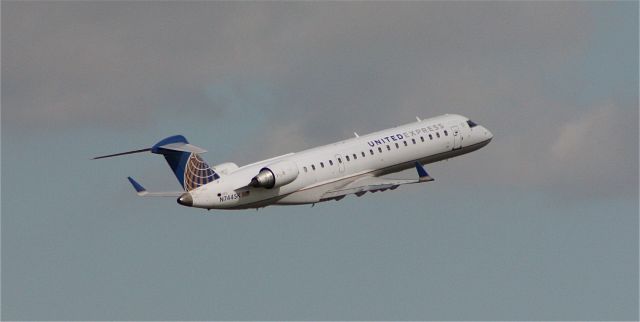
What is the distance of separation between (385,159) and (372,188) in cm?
417

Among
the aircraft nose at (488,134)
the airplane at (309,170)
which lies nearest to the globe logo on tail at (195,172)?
the airplane at (309,170)

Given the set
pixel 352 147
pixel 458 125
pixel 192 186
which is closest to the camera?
pixel 192 186

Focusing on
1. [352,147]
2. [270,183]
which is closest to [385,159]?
[352,147]

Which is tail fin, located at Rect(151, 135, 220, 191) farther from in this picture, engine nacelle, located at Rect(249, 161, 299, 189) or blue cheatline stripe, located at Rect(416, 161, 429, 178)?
blue cheatline stripe, located at Rect(416, 161, 429, 178)

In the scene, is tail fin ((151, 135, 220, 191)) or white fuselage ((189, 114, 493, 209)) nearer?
tail fin ((151, 135, 220, 191))

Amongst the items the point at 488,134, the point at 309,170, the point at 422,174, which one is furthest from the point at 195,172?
the point at 488,134

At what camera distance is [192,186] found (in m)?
77.6

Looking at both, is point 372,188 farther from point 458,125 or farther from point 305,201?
point 458,125

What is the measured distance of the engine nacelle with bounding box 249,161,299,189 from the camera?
77625 millimetres

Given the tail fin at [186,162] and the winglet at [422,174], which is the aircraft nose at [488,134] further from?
the tail fin at [186,162]

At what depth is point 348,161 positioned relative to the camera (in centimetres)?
8225

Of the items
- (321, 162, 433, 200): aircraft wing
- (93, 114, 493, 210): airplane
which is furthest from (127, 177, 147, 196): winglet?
(321, 162, 433, 200): aircraft wing

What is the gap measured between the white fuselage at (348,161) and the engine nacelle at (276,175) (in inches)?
15.9

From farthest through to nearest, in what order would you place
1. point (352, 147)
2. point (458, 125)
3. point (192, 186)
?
point (458, 125) → point (352, 147) → point (192, 186)
